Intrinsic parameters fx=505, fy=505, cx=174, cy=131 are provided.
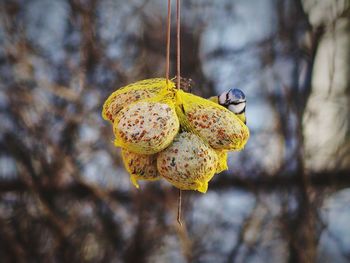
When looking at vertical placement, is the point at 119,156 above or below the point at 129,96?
below

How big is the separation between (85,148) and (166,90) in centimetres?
220

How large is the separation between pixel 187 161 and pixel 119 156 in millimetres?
2214

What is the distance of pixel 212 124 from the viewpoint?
3.68 feet

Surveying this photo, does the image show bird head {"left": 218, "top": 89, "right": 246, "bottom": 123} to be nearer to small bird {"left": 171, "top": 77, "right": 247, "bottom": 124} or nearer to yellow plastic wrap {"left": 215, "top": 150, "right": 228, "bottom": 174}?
small bird {"left": 171, "top": 77, "right": 247, "bottom": 124}

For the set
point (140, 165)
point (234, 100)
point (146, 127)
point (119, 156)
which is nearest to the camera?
point (146, 127)

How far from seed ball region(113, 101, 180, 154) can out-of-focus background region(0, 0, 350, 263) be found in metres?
2.20

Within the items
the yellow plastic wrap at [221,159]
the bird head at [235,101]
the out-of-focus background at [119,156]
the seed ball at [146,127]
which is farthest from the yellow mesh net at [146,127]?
the out-of-focus background at [119,156]

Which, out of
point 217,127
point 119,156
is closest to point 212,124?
point 217,127

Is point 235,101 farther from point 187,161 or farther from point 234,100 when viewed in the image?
point 187,161

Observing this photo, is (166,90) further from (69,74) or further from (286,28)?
(286,28)

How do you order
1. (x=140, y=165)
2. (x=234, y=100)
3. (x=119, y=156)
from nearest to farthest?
(x=140, y=165) < (x=234, y=100) < (x=119, y=156)

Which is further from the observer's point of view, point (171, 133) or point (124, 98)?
point (124, 98)

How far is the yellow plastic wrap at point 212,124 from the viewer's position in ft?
3.66

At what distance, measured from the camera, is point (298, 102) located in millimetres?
3424
